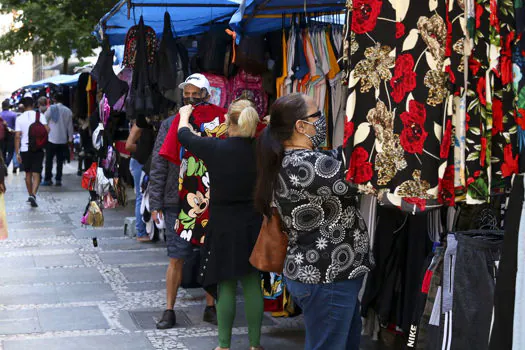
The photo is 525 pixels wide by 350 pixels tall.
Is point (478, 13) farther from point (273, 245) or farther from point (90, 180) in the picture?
point (90, 180)

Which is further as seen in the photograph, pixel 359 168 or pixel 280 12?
pixel 280 12

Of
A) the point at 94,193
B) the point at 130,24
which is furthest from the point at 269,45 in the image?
the point at 94,193

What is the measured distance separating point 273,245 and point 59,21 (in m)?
16.0

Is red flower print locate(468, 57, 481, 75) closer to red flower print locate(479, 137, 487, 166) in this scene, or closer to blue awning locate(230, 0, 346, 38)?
red flower print locate(479, 137, 487, 166)

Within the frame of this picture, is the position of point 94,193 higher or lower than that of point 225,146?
lower

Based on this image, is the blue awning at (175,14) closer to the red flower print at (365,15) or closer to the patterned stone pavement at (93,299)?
the patterned stone pavement at (93,299)

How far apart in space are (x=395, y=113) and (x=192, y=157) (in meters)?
2.63

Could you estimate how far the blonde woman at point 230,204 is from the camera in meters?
5.00

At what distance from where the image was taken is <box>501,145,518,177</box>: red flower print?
307 centimetres

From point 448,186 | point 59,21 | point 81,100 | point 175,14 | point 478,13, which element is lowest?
point 448,186

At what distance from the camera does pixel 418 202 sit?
3.31 m

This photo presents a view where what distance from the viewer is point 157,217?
6.32 meters

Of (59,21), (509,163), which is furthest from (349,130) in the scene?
(59,21)

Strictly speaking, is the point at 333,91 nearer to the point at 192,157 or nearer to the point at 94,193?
the point at 192,157
